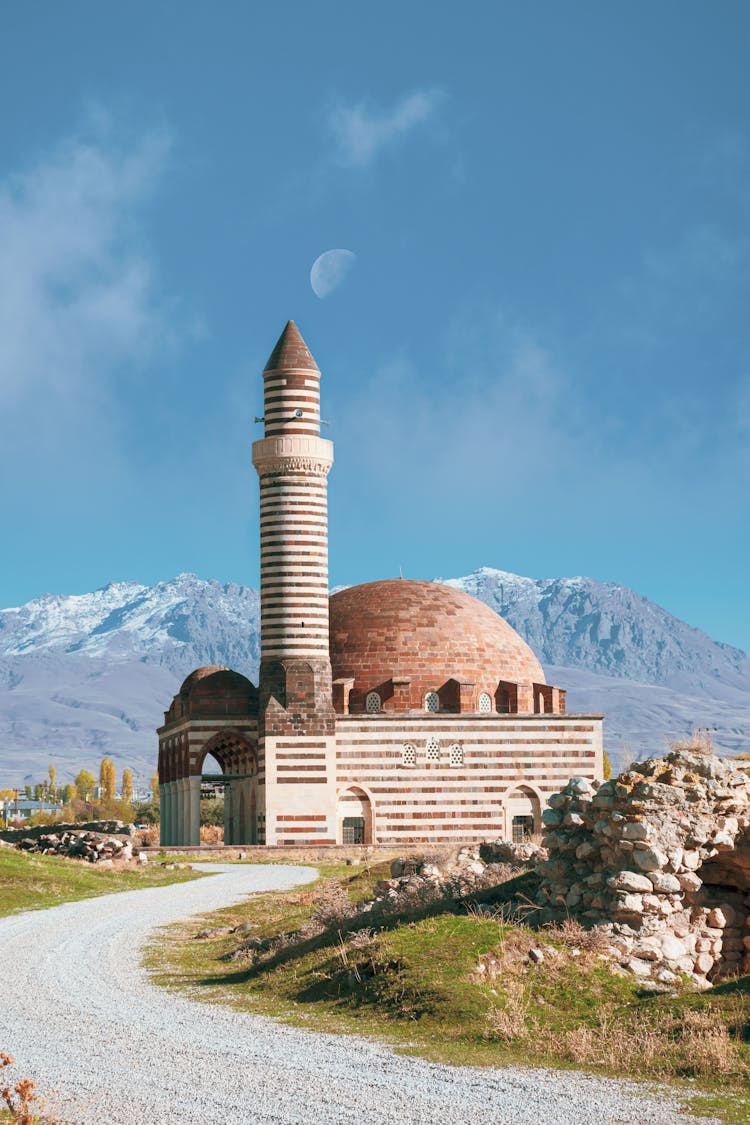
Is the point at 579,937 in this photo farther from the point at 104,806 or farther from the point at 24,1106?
the point at 104,806

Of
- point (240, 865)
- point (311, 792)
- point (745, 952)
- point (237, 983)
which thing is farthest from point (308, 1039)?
point (311, 792)

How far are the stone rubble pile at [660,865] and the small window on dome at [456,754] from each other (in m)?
36.2

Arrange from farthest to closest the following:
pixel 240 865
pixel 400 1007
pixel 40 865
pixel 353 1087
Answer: pixel 240 865
pixel 40 865
pixel 400 1007
pixel 353 1087

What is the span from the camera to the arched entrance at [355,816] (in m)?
54.9

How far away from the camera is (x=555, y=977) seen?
1662 cm

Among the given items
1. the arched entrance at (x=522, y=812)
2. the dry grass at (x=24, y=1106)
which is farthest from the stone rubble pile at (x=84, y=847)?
the dry grass at (x=24, y=1106)

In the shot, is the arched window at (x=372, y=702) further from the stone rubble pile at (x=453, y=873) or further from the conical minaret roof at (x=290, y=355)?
the stone rubble pile at (x=453, y=873)

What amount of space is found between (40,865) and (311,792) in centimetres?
1749

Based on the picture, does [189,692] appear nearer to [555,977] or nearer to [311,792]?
[311,792]

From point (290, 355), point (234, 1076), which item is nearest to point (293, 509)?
point (290, 355)

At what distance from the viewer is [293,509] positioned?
5603 centimetres

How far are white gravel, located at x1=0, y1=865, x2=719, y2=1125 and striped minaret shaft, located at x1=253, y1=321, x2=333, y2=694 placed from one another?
3580cm

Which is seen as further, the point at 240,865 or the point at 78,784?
the point at 78,784

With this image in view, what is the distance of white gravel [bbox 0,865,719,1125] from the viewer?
1222 cm
